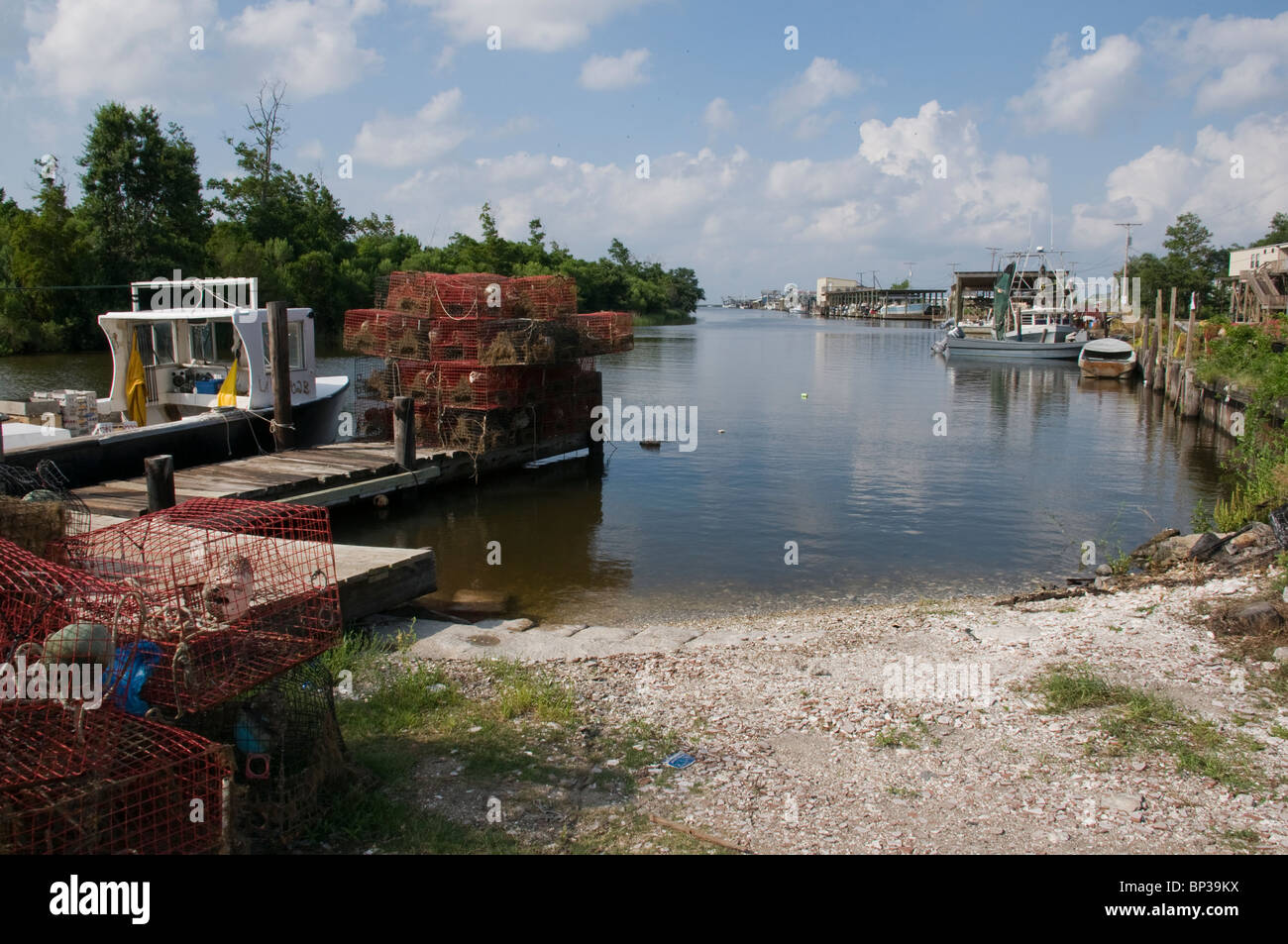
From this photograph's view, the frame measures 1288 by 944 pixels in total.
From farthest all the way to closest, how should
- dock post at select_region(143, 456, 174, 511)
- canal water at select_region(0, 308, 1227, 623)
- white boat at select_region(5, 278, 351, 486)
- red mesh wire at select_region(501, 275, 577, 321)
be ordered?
red mesh wire at select_region(501, 275, 577, 321), white boat at select_region(5, 278, 351, 486), canal water at select_region(0, 308, 1227, 623), dock post at select_region(143, 456, 174, 511)

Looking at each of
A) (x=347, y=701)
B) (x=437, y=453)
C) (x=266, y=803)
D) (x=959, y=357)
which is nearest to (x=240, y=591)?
(x=266, y=803)

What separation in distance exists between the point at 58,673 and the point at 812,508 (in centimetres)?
1549

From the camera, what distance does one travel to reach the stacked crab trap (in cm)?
1880

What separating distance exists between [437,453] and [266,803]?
13.8 m

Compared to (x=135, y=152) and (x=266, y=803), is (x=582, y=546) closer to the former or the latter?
(x=266, y=803)

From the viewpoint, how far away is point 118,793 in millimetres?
4328

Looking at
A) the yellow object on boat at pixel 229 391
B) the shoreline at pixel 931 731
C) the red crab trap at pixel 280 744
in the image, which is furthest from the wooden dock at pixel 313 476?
the red crab trap at pixel 280 744

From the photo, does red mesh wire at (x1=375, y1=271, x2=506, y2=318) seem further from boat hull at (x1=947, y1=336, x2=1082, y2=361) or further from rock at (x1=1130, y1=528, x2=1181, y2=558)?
boat hull at (x1=947, y1=336, x2=1082, y2=361)

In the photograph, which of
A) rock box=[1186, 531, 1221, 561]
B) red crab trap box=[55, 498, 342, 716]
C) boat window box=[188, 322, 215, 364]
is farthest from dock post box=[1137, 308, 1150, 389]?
red crab trap box=[55, 498, 342, 716]

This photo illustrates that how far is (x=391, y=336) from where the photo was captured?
19.4 metres

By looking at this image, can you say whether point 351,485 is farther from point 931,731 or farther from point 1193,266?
point 1193,266

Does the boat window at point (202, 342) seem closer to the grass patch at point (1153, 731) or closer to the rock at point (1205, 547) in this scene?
the grass patch at point (1153, 731)

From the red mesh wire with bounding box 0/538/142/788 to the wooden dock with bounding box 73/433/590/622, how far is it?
4648mm

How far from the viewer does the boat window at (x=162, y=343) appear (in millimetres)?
18734
